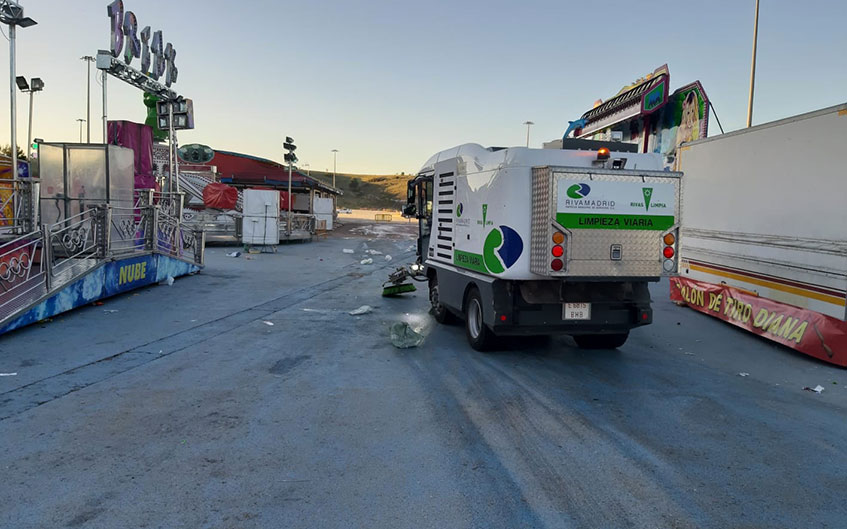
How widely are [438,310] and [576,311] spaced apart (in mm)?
3157

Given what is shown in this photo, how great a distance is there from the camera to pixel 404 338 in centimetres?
764

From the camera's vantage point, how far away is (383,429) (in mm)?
4660

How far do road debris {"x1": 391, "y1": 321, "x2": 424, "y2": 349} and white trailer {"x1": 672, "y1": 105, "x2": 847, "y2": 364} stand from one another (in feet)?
18.0

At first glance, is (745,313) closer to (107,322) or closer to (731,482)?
(731,482)

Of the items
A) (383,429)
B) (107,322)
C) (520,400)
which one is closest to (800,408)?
(520,400)

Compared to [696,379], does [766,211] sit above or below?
above

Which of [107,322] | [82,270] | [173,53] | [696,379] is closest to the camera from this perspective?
[696,379]

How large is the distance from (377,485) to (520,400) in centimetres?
226

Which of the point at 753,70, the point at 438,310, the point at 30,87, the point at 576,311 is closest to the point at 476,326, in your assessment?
the point at 576,311

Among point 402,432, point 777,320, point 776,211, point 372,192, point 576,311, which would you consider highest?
point 372,192

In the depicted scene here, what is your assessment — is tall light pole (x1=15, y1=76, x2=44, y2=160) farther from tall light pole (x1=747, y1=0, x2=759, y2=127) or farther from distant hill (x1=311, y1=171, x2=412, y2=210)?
distant hill (x1=311, y1=171, x2=412, y2=210)

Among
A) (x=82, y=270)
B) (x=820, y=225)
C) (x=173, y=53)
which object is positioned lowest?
(x=82, y=270)

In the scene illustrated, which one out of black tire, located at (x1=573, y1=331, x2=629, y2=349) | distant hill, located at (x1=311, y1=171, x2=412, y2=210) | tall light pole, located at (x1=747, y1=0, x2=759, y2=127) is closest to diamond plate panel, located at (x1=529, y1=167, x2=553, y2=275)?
black tire, located at (x1=573, y1=331, x2=629, y2=349)

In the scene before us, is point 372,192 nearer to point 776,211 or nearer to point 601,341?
point 776,211
